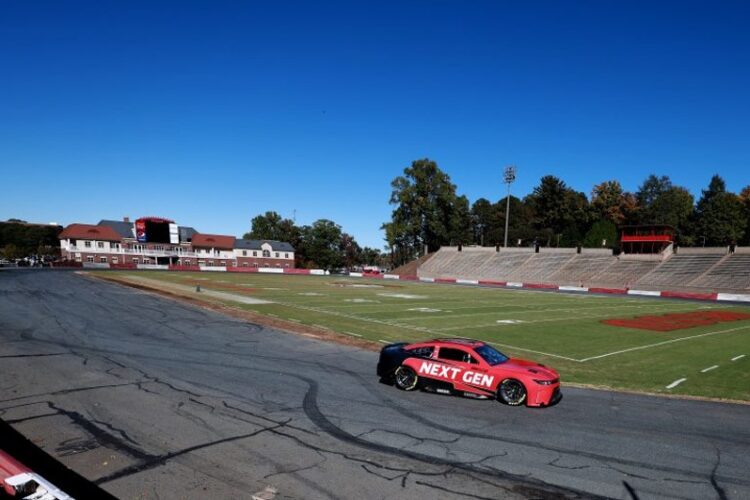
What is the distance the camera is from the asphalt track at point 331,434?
7.22 m

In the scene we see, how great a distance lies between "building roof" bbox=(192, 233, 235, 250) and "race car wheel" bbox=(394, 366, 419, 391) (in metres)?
106

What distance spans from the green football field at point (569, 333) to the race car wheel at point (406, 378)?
17.8ft

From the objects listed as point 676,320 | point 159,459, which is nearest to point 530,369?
point 159,459

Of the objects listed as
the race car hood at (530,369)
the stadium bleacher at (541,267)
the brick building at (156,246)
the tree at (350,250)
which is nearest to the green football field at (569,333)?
the race car hood at (530,369)

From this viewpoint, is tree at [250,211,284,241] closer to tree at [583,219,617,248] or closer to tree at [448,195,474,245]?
tree at [448,195,474,245]

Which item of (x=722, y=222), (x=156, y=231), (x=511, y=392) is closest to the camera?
(x=511, y=392)

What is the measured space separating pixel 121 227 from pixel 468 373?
11331 cm

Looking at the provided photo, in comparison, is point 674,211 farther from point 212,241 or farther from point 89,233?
point 89,233

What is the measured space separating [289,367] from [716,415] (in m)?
12.0

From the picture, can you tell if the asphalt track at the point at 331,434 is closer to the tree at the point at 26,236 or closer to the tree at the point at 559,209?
the tree at the point at 559,209

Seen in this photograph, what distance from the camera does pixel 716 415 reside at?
11.2 metres

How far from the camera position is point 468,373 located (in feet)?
39.6

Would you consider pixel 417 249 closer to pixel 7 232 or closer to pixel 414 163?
pixel 414 163

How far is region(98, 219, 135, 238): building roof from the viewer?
342 feet
